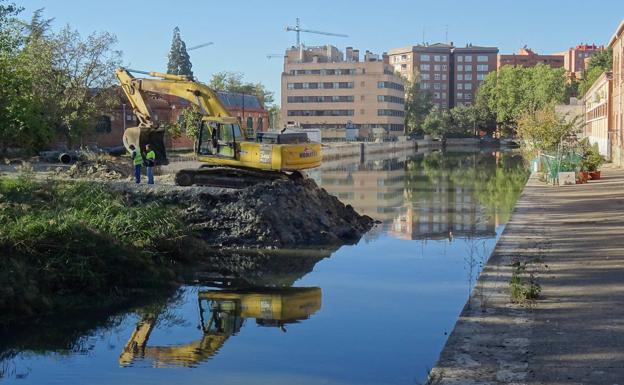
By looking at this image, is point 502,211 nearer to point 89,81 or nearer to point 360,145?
point 89,81

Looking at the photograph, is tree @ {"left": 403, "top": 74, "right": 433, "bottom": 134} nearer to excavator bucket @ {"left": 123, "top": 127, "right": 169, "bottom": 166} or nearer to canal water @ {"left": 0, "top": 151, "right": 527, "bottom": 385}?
excavator bucket @ {"left": 123, "top": 127, "right": 169, "bottom": 166}

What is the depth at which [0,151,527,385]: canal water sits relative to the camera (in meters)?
11.2

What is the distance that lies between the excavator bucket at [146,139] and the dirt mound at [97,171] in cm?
193

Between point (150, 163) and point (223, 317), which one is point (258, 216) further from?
point (223, 317)

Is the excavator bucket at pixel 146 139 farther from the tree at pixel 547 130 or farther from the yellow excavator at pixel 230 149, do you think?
the tree at pixel 547 130

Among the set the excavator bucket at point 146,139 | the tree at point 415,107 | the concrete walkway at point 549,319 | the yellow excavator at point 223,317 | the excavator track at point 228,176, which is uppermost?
the tree at point 415,107

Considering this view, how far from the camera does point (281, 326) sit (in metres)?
13.9

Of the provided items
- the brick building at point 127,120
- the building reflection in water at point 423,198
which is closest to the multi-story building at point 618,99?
the building reflection in water at point 423,198

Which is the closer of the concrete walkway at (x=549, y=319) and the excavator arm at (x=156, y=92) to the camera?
the concrete walkway at (x=549, y=319)

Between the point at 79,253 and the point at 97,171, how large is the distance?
15912mm

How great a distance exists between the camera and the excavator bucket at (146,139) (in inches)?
1102

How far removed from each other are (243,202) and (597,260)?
10209mm

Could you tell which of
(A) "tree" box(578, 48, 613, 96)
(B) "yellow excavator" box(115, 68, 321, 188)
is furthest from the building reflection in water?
(A) "tree" box(578, 48, 613, 96)

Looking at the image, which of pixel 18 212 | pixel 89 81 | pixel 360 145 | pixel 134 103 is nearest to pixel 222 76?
pixel 360 145
